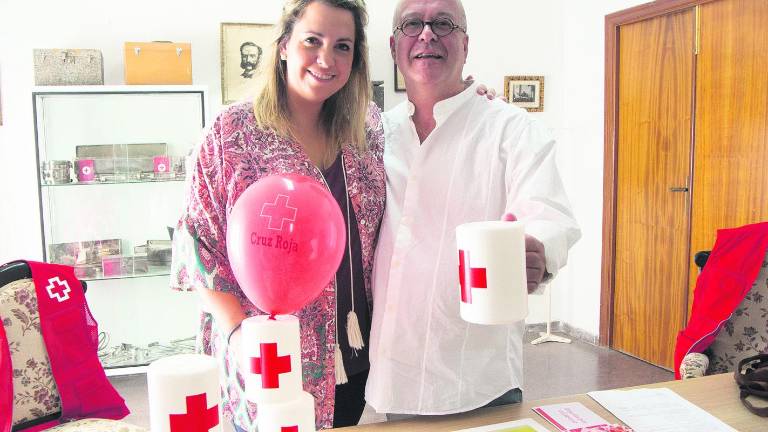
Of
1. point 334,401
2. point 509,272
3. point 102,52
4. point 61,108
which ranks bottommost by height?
point 334,401

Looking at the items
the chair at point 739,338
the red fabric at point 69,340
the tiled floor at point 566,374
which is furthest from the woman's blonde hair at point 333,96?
the tiled floor at point 566,374

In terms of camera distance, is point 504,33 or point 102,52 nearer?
point 102,52

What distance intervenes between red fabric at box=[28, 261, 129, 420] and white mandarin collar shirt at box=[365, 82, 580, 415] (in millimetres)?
1020

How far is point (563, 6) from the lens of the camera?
175 inches

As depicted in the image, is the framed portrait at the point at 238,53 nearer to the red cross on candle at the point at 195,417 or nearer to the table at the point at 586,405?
the table at the point at 586,405

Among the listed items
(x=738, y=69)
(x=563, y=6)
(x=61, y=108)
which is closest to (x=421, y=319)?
(x=738, y=69)

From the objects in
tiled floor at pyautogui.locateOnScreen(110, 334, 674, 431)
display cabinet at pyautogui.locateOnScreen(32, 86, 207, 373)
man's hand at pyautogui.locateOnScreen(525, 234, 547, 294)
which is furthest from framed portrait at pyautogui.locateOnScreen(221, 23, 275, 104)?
man's hand at pyautogui.locateOnScreen(525, 234, 547, 294)

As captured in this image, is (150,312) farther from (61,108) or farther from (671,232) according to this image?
(671,232)

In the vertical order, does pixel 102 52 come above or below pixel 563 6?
below

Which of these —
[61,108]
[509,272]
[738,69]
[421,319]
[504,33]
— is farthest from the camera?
[504,33]

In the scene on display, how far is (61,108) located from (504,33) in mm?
2826

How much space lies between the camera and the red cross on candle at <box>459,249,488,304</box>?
3.36ft

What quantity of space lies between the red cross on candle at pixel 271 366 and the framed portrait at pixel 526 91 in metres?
3.68

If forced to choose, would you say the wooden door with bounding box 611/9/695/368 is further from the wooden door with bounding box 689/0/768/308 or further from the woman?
the woman
